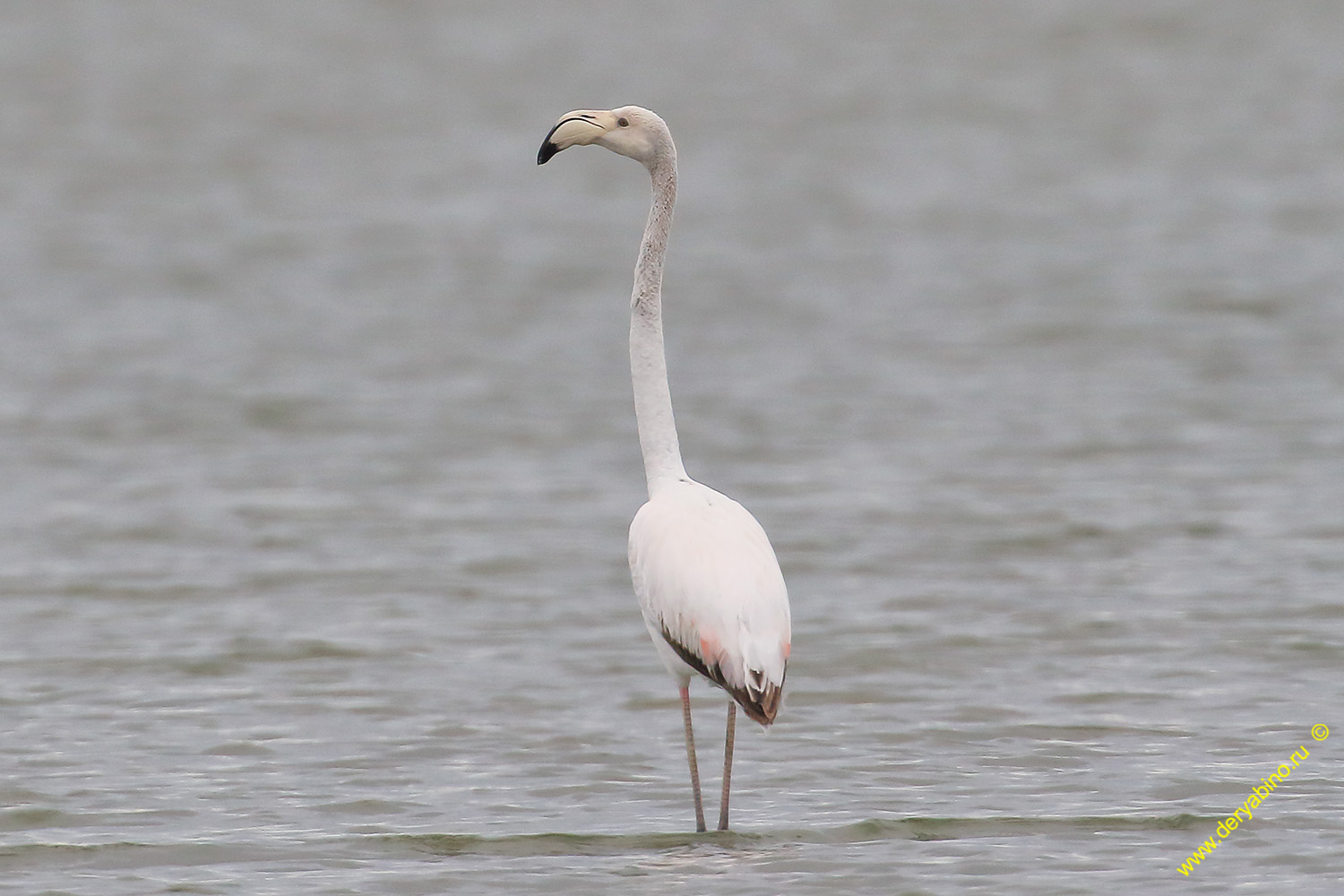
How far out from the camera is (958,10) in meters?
53.5

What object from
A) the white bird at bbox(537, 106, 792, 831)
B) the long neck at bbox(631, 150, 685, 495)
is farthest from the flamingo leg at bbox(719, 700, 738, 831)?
the long neck at bbox(631, 150, 685, 495)

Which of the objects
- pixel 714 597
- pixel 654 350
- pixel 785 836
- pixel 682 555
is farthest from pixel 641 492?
pixel 714 597

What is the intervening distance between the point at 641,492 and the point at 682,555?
8.36 metres

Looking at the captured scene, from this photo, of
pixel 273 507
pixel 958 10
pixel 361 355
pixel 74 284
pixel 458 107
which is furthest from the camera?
pixel 958 10

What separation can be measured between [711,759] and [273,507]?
276 inches

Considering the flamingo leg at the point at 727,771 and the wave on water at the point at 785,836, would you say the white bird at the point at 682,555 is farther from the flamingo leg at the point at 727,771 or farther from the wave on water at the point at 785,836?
the wave on water at the point at 785,836

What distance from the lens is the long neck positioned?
8602 mm

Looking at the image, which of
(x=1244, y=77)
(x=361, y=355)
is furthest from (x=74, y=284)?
(x=1244, y=77)

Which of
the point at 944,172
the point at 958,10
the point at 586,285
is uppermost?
the point at 958,10

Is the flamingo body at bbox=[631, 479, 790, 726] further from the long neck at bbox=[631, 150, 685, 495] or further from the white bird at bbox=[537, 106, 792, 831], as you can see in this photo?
the long neck at bbox=[631, 150, 685, 495]

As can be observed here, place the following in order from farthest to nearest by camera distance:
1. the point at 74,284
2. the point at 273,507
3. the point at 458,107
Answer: the point at 458,107, the point at 74,284, the point at 273,507

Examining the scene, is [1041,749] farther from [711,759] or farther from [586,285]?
[586,285]

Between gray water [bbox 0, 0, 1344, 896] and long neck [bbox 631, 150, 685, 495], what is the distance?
1545 millimetres

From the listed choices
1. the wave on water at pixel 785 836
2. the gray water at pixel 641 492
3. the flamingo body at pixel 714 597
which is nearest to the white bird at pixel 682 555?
the flamingo body at pixel 714 597
